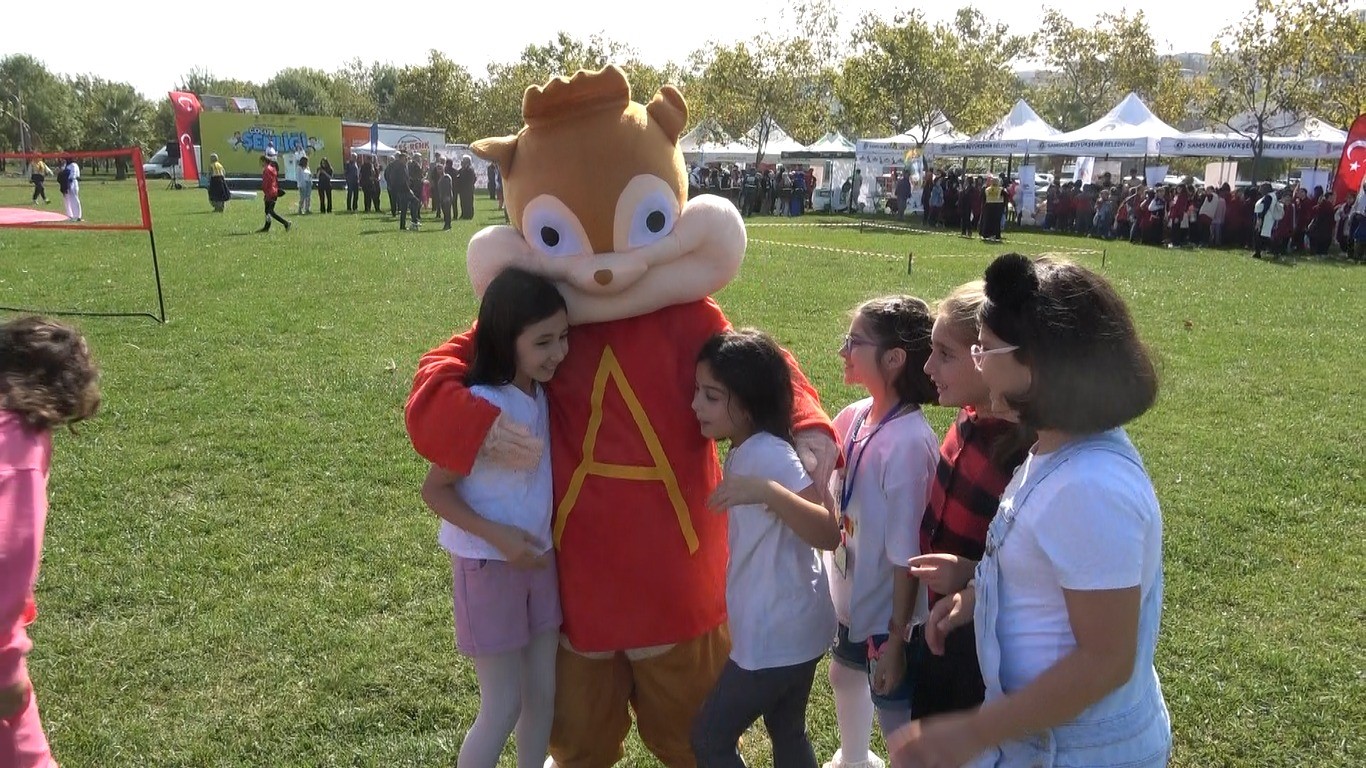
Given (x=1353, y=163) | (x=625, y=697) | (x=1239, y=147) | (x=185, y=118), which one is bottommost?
(x=625, y=697)

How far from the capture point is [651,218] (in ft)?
8.14

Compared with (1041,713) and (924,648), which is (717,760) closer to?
(924,648)

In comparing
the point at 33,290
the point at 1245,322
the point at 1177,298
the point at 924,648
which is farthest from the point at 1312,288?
the point at 33,290

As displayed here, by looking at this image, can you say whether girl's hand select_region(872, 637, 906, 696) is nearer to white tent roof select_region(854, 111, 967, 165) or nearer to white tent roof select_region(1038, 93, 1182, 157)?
white tent roof select_region(1038, 93, 1182, 157)

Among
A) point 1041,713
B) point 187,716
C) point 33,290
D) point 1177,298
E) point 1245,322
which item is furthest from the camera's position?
point 1177,298

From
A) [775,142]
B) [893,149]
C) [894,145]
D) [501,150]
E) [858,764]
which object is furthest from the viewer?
[775,142]

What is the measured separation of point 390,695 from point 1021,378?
273 cm

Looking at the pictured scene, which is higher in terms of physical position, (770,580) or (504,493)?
(504,493)

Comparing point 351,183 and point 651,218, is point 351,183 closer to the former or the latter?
point 351,183

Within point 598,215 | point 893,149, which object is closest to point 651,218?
point 598,215

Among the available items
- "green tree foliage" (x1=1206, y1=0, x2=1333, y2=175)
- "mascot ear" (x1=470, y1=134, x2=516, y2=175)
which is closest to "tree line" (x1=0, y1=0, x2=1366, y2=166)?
→ "green tree foliage" (x1=1206, y1=0, x2=1333, y2=175)

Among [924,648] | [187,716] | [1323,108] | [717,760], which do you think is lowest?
[187,716]

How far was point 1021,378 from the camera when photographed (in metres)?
1.62

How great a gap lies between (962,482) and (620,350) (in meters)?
0.95
